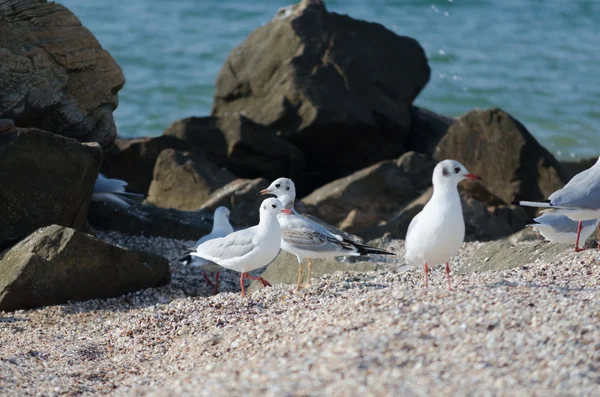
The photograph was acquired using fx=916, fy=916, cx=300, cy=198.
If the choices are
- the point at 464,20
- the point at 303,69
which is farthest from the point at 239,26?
the point at 303,69

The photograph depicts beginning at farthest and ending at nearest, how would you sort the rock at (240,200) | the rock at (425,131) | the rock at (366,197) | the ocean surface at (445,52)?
the ocean surface at (445,52)
the rock at (425,131)
the rock at (366,197)
the rock at (240,200)

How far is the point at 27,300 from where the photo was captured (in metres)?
7.93

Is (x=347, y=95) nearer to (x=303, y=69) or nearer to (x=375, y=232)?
(x=303, y=69)

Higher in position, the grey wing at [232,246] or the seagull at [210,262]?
the grey wing at [232,246]

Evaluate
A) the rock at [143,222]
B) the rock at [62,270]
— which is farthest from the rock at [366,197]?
the rock at [62,270]

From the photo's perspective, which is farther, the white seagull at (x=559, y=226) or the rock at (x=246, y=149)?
the rock at (x=246, y=149)

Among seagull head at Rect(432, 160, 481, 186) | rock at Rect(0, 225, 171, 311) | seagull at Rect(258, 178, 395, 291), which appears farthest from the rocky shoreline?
seagull head at Rect(432, 160, 481, 186)

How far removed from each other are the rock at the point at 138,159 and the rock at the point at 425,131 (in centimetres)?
437

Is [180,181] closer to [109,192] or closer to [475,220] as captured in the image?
[109,192]

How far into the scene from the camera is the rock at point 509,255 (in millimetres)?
7586

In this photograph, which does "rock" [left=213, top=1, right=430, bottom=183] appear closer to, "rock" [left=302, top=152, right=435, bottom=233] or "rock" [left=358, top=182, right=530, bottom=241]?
"rock" [left=302, top=152, right=435, bottom=233]

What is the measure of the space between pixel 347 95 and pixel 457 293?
405 inches

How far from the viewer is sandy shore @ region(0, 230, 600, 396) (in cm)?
431

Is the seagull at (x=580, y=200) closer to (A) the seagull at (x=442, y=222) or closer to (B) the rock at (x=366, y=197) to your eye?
(A) the seagull at (x=442, y=222)
